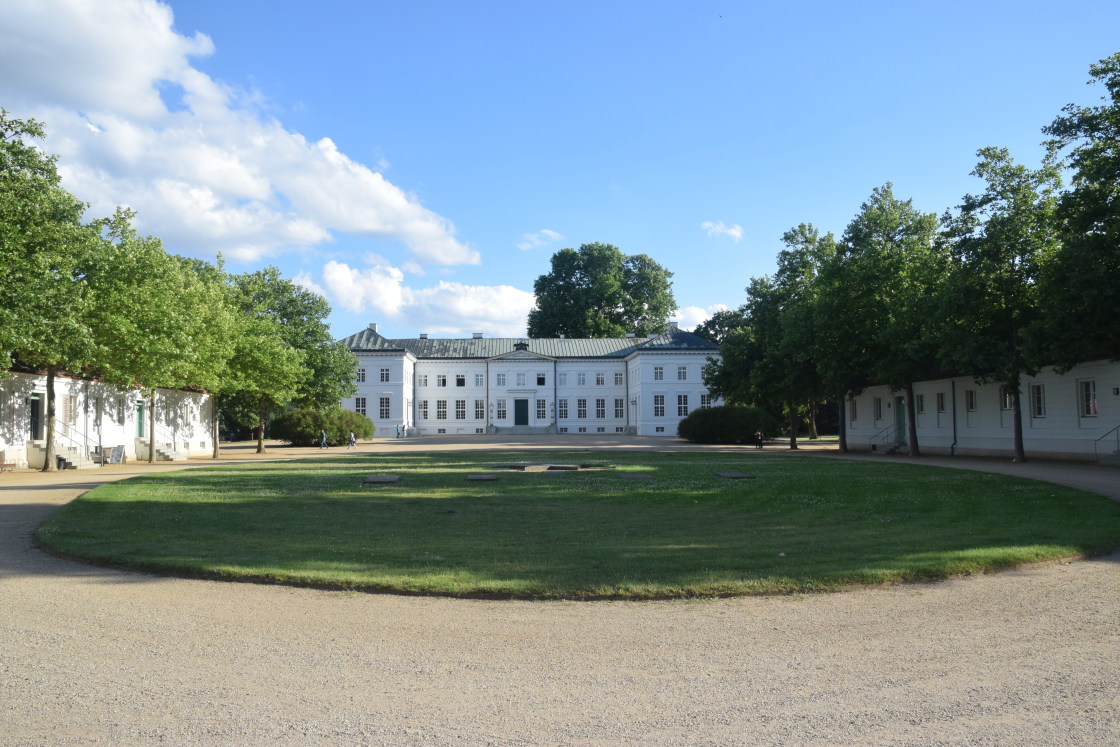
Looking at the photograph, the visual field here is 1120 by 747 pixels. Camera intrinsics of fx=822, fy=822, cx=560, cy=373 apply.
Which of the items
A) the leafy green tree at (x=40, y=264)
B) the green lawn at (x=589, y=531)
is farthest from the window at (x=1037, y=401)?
the leafy green tree at (x=40, y=264)

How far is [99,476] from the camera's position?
1016 inches

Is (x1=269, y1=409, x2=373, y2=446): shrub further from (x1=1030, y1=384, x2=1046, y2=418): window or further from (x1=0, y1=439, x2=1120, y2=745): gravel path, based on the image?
(x1=0, y1=439, x2=1120, y2=745): gravel path

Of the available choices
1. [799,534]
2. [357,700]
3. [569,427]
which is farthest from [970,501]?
[569,427]

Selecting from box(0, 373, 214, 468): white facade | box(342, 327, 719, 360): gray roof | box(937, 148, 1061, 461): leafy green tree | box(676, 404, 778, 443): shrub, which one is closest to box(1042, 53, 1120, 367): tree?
box(937, 148, 1061, 461): leafy green tree

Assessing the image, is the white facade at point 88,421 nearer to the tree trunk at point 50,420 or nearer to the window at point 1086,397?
the tree trunk at point 50,420

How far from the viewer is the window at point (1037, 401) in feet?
104

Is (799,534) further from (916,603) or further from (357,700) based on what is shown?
(357,700)

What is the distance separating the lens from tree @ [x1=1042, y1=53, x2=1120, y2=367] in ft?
73.7

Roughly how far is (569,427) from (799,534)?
73248 millimetres

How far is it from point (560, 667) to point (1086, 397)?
99.2 ft

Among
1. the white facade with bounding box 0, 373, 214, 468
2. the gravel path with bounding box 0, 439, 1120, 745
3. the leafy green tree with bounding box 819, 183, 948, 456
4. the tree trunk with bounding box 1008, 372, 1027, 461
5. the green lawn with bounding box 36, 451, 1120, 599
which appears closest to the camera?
the gravel path with bounding box 0, 439, 1120, 745

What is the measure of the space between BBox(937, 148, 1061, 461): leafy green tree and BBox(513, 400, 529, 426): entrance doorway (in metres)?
59.1

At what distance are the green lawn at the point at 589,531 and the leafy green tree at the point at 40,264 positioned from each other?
5.74 meters

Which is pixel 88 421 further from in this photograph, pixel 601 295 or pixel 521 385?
pixel 601 295
